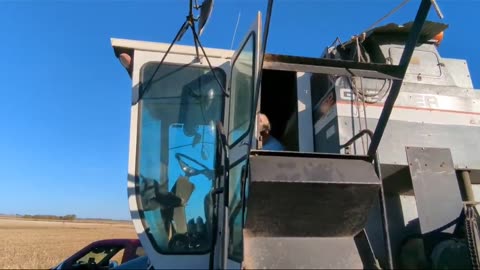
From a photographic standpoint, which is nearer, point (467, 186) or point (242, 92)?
point (242, 92)

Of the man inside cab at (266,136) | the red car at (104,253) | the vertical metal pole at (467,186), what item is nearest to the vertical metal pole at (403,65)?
the man inside cab at (266,136)

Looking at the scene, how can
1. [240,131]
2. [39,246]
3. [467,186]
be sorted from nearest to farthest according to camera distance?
[240,131] → [467,186] → [39,246]

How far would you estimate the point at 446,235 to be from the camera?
2.58m

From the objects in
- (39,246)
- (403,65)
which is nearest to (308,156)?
(403,65)

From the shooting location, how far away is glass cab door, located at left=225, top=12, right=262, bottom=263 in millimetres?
2312

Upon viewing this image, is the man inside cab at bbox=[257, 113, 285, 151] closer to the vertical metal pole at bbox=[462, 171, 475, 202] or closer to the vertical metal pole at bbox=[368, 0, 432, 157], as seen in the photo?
the vertical metal pole at bbox=[368, 0, 432, 157]

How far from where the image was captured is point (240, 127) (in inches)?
106

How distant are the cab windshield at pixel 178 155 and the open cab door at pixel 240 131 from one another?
0.30m

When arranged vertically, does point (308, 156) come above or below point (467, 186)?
above

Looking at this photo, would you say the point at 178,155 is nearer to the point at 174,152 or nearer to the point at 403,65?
the point at 174,152

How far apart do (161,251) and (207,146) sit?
887mm

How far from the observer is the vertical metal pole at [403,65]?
2.09m

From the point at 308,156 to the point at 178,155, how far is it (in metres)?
1.30

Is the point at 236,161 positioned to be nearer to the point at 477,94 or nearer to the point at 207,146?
the point at 207,146
